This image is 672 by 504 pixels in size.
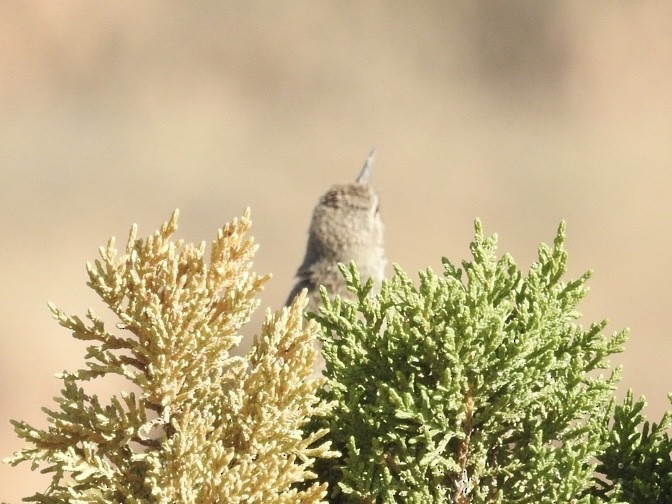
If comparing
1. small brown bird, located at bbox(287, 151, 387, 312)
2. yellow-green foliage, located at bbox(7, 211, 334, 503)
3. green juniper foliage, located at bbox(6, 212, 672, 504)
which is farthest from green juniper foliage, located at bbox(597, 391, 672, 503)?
small brown bird, located at bbox(287, 151, 387, 312)

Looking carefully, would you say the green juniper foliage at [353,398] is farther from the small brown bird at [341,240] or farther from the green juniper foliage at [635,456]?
the small brown bird at [341,240]

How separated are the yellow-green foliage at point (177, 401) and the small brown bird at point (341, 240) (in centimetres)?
639

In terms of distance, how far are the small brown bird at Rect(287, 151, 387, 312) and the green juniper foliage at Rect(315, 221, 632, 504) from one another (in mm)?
5360

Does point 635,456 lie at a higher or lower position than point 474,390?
lower

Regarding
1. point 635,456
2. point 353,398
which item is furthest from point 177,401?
point 635,456

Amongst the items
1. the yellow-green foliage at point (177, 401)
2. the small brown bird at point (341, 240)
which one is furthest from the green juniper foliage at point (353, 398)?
the small brown bird at point (341, 240)

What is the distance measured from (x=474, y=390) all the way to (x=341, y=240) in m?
6.89

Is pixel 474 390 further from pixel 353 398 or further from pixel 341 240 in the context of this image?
pixel 341 240

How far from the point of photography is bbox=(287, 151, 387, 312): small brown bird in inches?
550

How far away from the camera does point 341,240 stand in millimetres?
14305

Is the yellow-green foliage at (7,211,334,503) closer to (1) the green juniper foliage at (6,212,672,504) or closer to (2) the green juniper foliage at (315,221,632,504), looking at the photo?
(1) the green juniper foliage at (6,212,672,504)

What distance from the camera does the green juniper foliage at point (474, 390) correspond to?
7508mm

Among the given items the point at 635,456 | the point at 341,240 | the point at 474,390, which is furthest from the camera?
the point at 341,240

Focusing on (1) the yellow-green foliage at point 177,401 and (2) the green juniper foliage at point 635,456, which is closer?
(1) the yellow-green foliage at point 177,401
